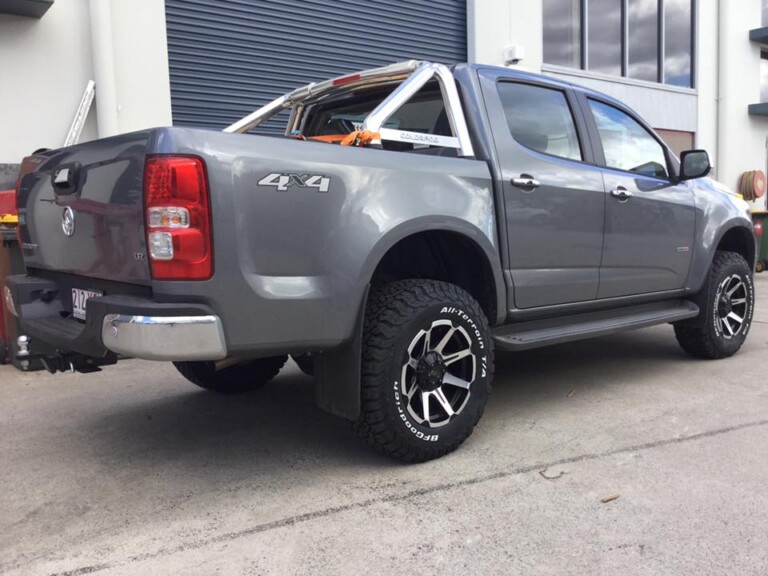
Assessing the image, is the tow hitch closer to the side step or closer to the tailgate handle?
the tailgate handle

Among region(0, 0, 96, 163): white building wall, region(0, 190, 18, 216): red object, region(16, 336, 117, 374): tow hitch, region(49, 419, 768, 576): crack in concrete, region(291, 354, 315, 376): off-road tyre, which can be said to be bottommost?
region(49, 419, 768, 576): crack in concrete

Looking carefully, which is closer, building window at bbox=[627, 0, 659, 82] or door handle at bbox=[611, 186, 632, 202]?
door handle at bbox=[611, 186, 632, 202]

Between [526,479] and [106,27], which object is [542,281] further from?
[106,27]

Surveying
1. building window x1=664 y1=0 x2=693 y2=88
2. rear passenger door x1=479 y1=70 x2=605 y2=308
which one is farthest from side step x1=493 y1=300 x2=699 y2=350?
building window x1=664 y1=0 x2=693 y2=88

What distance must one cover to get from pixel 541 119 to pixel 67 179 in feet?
8.42

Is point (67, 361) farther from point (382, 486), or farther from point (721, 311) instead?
point (721, 311)

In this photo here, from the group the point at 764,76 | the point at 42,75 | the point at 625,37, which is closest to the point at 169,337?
the point at 42,75

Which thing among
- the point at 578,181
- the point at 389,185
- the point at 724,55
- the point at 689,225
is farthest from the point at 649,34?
the point at 389,185

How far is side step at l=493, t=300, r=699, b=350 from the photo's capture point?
366 centimetres

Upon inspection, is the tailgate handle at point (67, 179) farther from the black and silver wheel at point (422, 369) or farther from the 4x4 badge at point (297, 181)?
the black and silver wheel at point (422, 369)

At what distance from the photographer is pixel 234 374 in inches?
174

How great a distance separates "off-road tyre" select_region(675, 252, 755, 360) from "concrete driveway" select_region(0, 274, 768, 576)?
0.46 m

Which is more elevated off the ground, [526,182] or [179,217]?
[526,182]

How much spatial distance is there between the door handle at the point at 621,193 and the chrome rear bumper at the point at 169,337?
8.75ft
